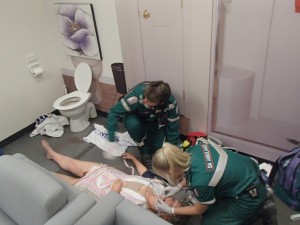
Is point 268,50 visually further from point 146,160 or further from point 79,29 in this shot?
point 79,29

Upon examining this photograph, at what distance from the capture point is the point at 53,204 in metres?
1.39

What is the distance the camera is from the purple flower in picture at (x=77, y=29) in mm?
2736

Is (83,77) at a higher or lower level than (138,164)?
higher

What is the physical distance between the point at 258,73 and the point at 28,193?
1.75 meters

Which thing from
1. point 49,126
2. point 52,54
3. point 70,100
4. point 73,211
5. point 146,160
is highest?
point 52,54

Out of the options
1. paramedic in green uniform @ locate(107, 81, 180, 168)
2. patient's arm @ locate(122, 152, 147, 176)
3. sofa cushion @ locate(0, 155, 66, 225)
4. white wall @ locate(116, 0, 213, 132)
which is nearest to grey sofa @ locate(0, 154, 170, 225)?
sofa cushion @ locate(0, 155, 66, 225)

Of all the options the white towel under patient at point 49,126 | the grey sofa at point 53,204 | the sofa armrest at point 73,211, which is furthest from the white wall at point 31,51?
the sofa armrest at point 73,211

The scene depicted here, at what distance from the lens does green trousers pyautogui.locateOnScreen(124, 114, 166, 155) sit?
241 centimetres

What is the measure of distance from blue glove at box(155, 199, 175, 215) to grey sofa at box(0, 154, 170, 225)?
34 centimetres

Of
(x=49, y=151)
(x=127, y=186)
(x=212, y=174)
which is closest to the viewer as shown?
(x=212, y=174)

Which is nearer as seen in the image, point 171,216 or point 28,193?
point 28,193

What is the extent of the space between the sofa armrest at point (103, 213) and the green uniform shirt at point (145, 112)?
3.21 ft

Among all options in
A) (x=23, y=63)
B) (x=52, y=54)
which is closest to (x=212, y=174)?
(x=23, y=63)

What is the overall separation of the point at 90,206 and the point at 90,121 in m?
1.86
